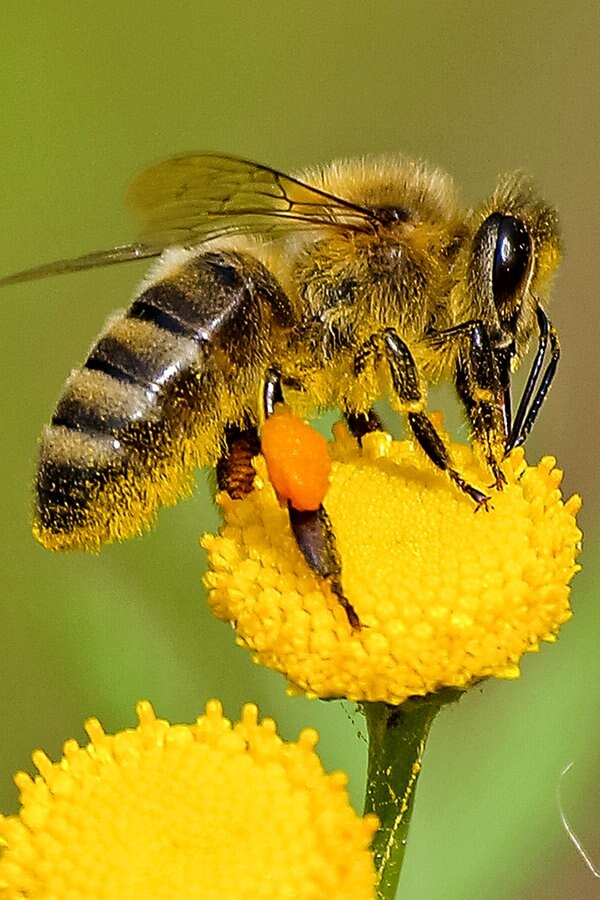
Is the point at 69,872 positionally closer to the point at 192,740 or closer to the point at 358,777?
the point at 192,740

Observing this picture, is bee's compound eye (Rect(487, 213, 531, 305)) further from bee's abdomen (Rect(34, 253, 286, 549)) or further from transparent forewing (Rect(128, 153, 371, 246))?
bee's abdomen (Rect(34, 253, 286, 549))

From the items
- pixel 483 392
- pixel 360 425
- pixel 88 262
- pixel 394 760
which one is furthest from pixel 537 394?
pixel 88 262

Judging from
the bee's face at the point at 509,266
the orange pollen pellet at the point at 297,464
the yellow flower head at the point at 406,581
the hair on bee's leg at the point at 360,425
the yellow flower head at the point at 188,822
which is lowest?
the yellow flower head at the point at 188,822

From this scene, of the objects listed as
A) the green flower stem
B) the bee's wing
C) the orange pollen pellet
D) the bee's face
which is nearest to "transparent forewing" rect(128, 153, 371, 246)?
the bee's wing

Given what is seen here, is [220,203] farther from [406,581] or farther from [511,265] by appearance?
[406,581]

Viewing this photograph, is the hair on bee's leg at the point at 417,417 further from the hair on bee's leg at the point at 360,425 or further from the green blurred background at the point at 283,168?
the green blurred background at the point at 283,168

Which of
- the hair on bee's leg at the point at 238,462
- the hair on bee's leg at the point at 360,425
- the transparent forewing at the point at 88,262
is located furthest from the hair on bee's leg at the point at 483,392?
the transparent forewing at the point at 88,262

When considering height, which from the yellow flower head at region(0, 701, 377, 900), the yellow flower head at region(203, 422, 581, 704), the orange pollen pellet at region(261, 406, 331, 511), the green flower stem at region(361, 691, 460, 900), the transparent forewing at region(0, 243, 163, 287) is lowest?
the green flower stem at region(361, 691, 460, 900)
